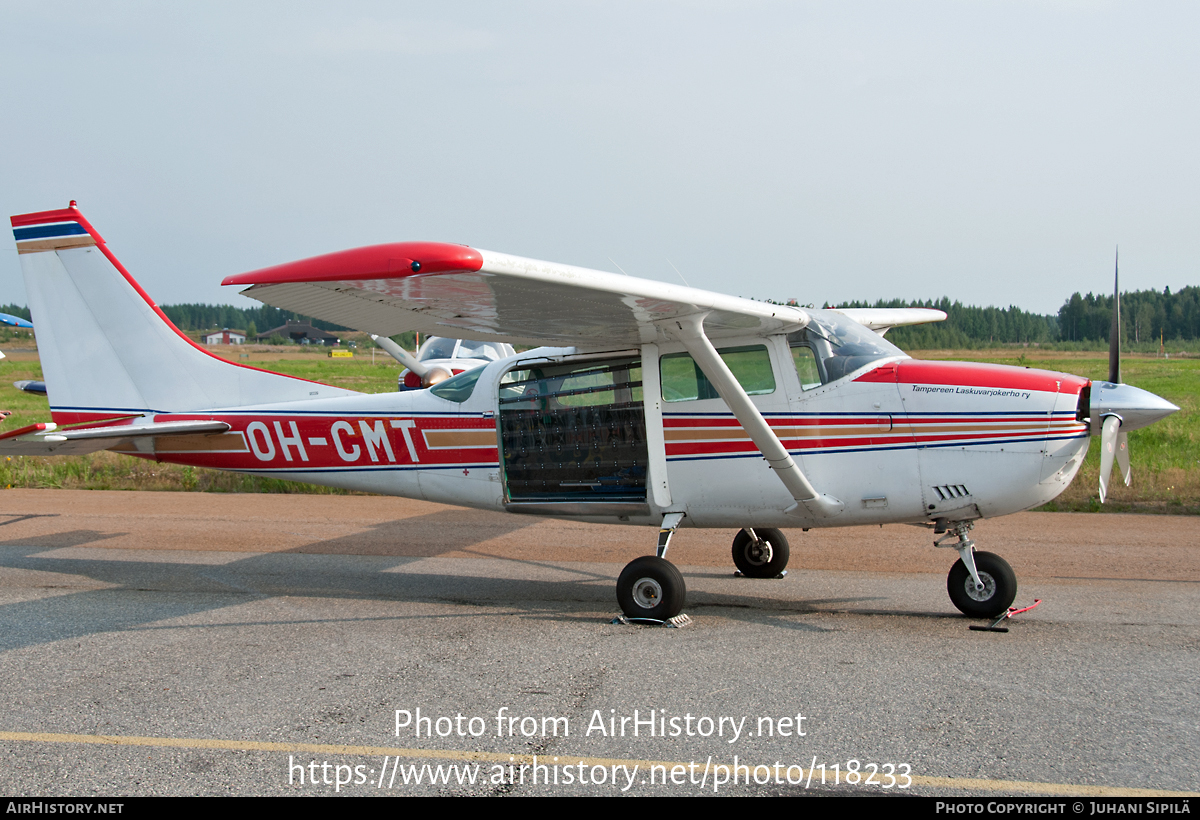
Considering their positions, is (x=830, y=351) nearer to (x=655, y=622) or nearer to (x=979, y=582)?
(x=979, y=582)

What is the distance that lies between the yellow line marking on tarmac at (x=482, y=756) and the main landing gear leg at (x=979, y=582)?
8.94 ft

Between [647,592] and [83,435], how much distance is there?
523 cm

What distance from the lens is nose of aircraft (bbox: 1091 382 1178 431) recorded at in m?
5.65

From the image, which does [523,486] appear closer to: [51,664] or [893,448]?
[893,448]

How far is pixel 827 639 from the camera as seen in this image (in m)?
5.88

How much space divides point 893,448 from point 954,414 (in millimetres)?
478

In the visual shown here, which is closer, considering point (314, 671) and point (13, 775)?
point (13, 775)

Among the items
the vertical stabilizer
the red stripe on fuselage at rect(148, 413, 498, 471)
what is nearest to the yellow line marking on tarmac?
the red stripe on fuselage at rect(148, 413, 498, 471)

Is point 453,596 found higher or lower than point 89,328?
lower

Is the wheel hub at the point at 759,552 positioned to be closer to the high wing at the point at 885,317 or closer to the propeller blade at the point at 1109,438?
the high wing at the point at 885,317

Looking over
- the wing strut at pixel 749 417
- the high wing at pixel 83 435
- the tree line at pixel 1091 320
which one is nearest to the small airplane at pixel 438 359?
the high wing at pixel 83 435

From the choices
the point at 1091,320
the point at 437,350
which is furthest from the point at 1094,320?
the point at 437,350

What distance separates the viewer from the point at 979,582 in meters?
6.25

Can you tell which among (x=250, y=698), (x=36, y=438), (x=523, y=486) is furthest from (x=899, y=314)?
(x=36, y=438)
